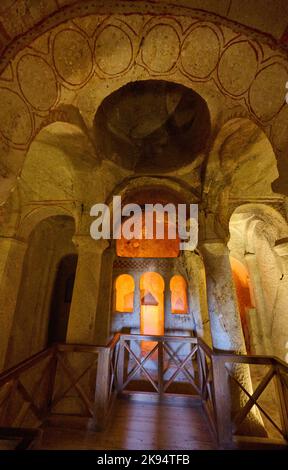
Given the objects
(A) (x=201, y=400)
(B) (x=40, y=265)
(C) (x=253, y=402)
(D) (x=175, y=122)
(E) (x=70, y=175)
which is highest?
(D) (x=175, y=122)

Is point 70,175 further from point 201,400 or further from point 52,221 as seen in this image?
point 201,400

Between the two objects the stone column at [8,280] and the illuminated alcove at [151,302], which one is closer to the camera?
the stone column at [8,280]

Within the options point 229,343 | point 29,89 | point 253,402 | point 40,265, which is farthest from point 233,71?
point 40,265

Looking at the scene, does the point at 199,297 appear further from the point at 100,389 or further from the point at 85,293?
the point at 100,389

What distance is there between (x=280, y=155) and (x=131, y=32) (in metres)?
2.21

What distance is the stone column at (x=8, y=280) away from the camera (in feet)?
15.8

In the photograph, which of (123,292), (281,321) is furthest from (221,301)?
(123,292)

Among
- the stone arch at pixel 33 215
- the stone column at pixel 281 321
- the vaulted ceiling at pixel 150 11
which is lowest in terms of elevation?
the stone column at pixel 281 321

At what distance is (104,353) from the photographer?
352 centimetres

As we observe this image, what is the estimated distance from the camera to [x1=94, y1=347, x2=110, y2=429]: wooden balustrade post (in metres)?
3.25

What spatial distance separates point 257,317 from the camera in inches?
296

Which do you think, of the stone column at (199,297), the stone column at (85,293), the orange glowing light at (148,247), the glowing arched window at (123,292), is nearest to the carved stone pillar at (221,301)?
the stone column at (199,297)

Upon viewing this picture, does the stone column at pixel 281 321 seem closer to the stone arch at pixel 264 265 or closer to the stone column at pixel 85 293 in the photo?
the stone arch at pixel 264 265

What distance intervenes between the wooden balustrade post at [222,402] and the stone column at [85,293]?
2231 mm
